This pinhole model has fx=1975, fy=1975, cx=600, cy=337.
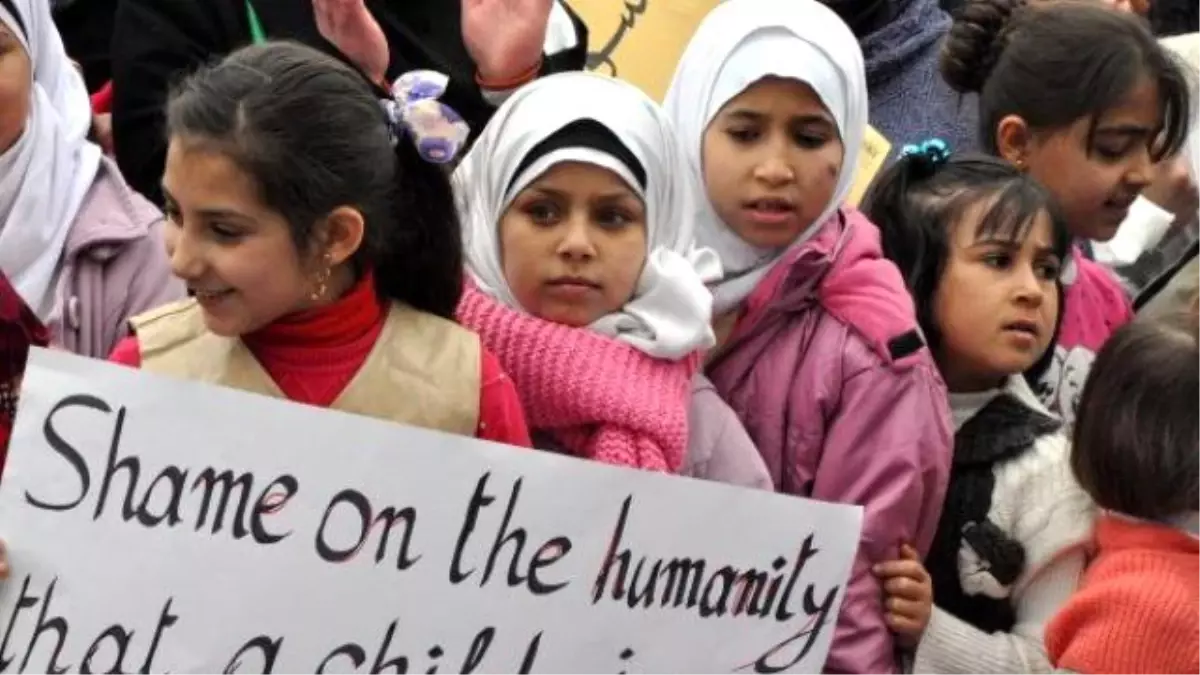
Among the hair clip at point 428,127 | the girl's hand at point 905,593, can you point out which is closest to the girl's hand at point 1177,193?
the girl's hand at point 905,593

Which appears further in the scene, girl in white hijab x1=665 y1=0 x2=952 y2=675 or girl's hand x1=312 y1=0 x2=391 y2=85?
girl's hand x1=312 y1=0 x2=391 y2=85

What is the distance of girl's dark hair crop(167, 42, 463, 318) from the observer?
85.3 inches

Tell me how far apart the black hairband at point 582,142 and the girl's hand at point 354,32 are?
459mm

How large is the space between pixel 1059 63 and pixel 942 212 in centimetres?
59

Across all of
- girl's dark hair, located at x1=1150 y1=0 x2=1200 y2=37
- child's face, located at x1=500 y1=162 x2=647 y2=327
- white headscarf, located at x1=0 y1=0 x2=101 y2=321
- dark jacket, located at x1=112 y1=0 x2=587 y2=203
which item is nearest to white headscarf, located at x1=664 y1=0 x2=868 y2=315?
child's face, located at x1=500 y1=162 x2=647 y2=327

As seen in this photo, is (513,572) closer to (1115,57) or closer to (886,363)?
(886,363)

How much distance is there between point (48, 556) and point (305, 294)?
402 millimetres

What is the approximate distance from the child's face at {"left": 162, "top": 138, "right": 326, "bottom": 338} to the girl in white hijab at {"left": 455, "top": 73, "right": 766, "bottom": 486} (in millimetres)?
355

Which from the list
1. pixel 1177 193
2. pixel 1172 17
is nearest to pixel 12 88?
pixel 1177 193

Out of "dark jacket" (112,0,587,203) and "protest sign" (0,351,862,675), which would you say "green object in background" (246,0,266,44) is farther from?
"protest sign" (0,351,862,675)

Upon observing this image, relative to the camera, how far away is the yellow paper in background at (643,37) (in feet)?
Result: 11.7

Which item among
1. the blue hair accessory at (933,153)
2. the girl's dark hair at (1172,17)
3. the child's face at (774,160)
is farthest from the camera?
the girl's dark hair at (1172,17)

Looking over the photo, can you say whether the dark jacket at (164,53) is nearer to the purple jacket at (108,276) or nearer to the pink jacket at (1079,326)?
the purple jacket at (108,276)

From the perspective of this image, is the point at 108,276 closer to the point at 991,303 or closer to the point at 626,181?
the point at 626,181
